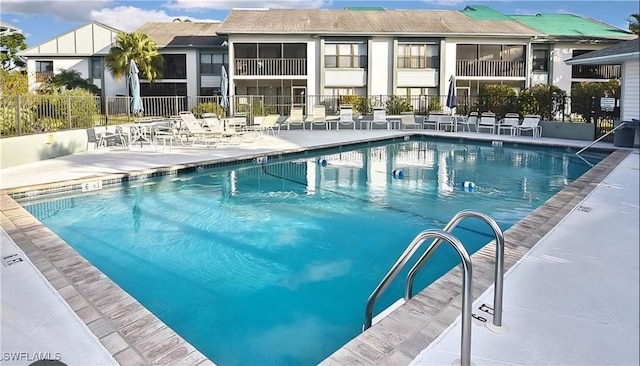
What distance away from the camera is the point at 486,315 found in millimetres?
3674

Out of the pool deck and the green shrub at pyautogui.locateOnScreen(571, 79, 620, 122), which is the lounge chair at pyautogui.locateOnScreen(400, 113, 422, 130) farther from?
the pool deck

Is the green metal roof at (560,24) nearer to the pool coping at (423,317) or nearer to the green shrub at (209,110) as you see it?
the green shrub at (209,110)

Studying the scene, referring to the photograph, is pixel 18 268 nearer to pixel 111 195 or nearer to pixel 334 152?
pixel 111 195

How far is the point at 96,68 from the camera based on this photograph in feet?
116

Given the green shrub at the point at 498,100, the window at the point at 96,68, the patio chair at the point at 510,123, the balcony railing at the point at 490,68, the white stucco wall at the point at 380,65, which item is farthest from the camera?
the window at the point at 96,68

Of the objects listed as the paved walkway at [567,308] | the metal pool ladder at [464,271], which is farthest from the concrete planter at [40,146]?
the paved walkway at [567,308]

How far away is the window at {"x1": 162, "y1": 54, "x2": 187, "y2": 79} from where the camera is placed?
3416 centimetres

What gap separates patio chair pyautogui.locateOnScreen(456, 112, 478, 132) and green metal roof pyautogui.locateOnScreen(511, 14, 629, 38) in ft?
49.0

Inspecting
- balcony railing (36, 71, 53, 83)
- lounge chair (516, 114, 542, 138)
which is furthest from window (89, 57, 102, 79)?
lounge chair (516, 114, 542, 138)

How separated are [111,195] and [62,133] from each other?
5330 millimetres

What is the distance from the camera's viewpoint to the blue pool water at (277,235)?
4.61 meters

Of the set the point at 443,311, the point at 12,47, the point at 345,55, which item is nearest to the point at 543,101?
the point at 345,55

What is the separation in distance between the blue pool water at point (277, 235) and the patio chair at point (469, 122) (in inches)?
313

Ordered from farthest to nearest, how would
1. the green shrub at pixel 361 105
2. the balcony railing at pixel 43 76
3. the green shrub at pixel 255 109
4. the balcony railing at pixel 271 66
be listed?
the balcony railing at pixel 43 76
the balcony railing at pixel 271 66
the green shrub at pixel 361 105
the green shrub at pixel 255 109
